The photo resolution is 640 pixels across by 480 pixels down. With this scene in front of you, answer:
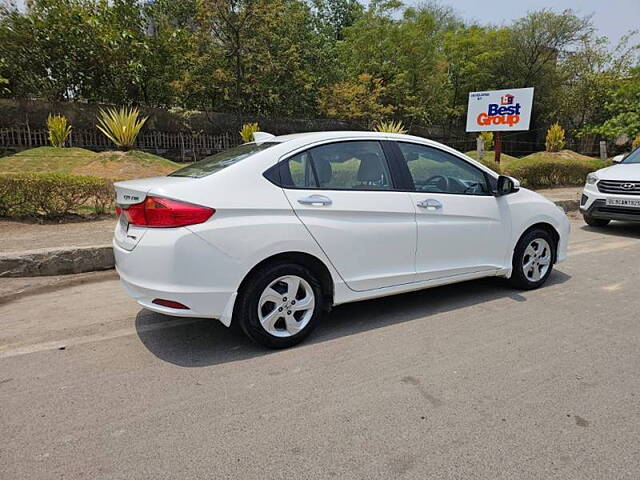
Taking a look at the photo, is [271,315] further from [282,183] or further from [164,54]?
[164,54]

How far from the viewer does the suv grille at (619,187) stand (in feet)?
23.6

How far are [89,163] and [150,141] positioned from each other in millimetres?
4442

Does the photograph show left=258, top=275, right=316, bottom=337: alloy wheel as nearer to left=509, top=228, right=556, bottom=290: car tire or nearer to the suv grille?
left=509, top=228, right=556, bottom=290: car tire

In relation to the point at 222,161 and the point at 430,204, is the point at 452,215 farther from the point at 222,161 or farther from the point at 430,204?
the point at 222,161

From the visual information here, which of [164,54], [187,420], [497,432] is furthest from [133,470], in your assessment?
[164,54]

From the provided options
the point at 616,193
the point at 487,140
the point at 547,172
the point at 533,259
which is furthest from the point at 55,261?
the point at 487,140

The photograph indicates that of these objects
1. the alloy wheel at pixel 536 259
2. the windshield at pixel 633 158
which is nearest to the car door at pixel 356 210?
the alloy wheel at pixel 536 259

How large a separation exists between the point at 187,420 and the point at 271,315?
0.96 m

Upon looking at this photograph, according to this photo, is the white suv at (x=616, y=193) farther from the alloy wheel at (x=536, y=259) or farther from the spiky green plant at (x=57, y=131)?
the spiky green plant at (x=57, y=131)

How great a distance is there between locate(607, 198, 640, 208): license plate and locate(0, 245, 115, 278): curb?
7.69 meters

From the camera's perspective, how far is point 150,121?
15086 mm

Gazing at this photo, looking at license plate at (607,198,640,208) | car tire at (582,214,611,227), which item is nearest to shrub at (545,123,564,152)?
car tire at (582,214,611,227)

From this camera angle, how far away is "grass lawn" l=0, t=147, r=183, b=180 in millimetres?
10195

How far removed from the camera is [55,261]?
5.25m
